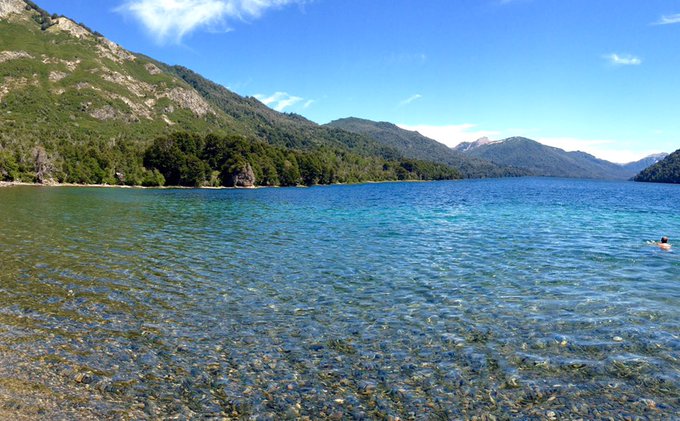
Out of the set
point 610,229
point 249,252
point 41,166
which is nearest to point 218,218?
point 249,252

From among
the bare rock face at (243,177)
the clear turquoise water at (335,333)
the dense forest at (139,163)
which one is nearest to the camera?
the clear turquoise water at (335,333)

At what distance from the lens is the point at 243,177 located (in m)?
185

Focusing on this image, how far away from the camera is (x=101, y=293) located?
2036 cm

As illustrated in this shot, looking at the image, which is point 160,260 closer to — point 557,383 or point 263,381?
point 263,381

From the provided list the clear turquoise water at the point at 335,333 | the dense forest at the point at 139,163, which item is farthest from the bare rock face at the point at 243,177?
the clear turquoise water at the point at 335,333

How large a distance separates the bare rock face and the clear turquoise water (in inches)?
5989

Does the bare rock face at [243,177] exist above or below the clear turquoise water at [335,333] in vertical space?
above

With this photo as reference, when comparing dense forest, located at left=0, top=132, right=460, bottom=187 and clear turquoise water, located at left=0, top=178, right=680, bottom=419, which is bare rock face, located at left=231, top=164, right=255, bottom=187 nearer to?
dense forest, located at left=0, top=132, right=460, bottom=187

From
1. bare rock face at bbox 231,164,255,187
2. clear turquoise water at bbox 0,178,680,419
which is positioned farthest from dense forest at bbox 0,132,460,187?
clear turquoise water at bbox 0,178,680,419

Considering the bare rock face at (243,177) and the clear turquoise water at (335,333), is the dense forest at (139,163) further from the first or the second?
the clear turquoise water at (335,333)

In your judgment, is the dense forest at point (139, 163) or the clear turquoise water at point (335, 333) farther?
the dense forest at point (139, 163)

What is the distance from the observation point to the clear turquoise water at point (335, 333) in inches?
436

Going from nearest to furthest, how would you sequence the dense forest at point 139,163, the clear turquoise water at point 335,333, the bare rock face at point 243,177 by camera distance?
the clear turquoise water at point 335,333, the dense forest at point 139,163, the bare rock face at point 243,177

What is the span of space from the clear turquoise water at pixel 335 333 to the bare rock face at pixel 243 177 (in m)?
152
